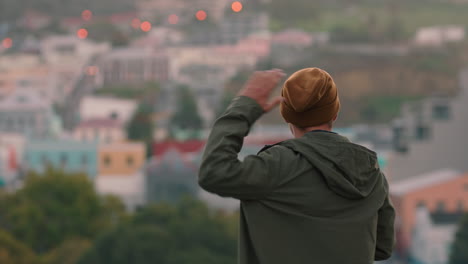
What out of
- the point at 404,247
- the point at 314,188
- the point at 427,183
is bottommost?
the point at 404,247

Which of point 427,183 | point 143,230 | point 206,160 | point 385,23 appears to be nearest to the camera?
point 206,160

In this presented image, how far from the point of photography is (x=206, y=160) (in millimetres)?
708

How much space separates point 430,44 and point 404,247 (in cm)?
899

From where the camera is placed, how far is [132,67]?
28.5m

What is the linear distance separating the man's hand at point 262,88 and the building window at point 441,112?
68.6 ft

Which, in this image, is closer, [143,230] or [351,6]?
[143,230]

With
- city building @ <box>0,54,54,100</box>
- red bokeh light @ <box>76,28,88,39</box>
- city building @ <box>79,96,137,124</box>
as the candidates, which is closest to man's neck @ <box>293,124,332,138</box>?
city building @ <box>79,96,137,124</box>

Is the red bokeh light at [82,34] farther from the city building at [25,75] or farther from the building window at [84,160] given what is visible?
the building window at [84,160]

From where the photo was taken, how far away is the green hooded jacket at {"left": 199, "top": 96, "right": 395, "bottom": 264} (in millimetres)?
709

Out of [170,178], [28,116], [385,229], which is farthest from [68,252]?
[385,229]

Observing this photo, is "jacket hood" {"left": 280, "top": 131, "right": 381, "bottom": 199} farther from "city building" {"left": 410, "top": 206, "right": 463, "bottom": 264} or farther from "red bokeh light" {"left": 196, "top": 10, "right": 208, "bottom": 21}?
"red bokeh light" {"left": 196, "top": 10, "right": 208, "bottom": 21}

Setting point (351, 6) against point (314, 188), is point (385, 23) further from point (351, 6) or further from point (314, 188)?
point (314, 188)

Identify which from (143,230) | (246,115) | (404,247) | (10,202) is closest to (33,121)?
(10,202)

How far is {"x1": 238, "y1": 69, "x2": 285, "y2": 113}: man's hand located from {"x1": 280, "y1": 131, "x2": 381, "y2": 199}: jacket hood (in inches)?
1.3
